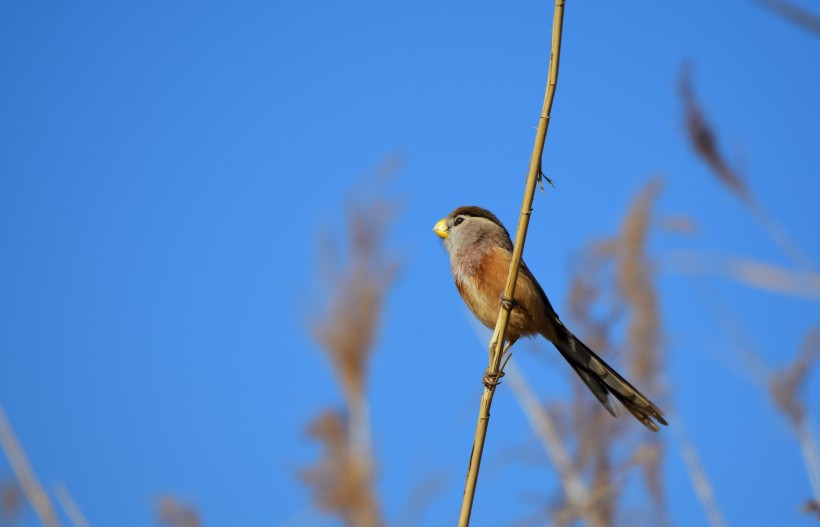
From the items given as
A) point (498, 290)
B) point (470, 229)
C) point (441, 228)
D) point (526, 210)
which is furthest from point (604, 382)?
point (526, 210)

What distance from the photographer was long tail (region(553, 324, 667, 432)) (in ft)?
8.86

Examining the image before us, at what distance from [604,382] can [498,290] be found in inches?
21.8

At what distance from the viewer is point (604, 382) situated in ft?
10.1

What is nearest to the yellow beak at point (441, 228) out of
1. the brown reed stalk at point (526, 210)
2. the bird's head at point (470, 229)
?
the bird's head at point (470, 229)

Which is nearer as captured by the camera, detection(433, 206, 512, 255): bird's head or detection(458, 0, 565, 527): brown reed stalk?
detection(458, 0, 565, 527): brown reed stalk

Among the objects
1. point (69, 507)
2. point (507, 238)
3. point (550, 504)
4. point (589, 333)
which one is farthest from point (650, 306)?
point (69, 507)

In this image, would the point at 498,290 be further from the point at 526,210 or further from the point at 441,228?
the point at 526,210

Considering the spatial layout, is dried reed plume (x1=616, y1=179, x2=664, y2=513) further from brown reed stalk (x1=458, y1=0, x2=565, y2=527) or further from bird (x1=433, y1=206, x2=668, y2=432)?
brown reed stalk (x1=458, y1=0, x2=565, y2=527)

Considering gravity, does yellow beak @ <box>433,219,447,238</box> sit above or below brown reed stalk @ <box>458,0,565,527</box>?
above

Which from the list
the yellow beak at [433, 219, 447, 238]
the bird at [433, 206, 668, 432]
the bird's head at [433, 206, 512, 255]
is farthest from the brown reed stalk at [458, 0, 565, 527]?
the yellow beak at [433, 219, 447, 238]

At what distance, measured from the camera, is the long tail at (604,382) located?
8.86 ft

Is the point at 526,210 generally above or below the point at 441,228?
below

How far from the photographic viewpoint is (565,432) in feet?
11.8

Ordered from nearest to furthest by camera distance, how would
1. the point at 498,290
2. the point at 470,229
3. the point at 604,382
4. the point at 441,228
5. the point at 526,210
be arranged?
the point at 526,210 → the point at 604,382 → the point at 498,290 → the point at 470,229 → the point at 441,228
